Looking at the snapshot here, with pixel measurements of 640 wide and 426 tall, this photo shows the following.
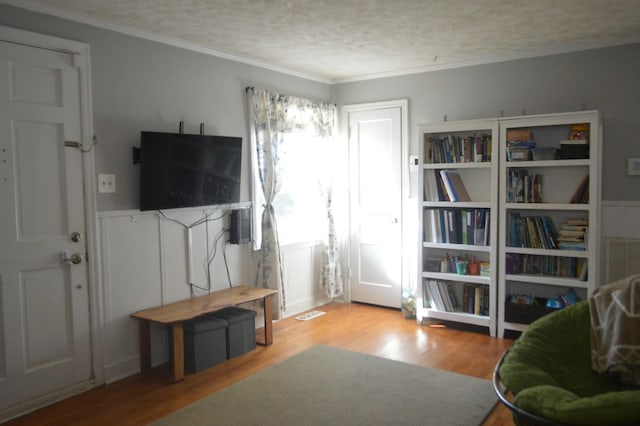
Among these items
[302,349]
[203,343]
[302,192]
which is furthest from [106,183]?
[302,192]

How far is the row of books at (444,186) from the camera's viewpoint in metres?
4.73

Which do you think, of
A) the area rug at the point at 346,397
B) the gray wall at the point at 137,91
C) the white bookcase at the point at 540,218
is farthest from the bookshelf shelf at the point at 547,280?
the gray wall at the point at 137,91

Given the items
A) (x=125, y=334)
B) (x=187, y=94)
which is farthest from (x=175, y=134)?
(x=125, y=334)

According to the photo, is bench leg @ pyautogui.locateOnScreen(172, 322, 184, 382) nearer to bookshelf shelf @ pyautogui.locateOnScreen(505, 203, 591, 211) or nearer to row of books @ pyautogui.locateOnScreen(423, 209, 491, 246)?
row of books @ pyautogui.locateOnScreen(423, 209, 491, 246)

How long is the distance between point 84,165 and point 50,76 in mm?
588

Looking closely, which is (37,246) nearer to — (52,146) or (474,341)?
(52,146)

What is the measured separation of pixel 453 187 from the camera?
473 cm

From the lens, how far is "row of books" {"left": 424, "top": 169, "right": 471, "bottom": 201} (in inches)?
186

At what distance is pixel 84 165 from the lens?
3.39 metres

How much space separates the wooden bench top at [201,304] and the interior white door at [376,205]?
1.45m

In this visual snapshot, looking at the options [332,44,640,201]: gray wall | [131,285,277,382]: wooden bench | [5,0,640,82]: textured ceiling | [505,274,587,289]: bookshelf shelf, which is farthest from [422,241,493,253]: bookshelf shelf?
[5,0,640,82]: textured ceiling

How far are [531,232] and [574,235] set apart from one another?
33 centimetres

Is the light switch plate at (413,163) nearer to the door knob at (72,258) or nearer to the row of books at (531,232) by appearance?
the row of books at (531,232)

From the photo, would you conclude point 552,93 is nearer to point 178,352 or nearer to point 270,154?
point 270,154
